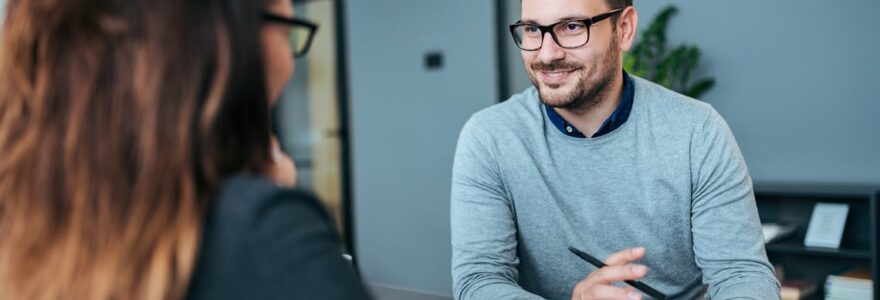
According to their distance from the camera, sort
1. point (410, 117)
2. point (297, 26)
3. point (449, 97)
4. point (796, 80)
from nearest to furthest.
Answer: point (297, 26) < point (796, 80) < point (449, 97) < point (410, 117)

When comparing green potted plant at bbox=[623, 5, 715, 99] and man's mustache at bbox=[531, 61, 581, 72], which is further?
green potted plant at bbox=[623, 5, 715, 99]

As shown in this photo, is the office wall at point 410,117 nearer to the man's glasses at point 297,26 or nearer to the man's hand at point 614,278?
the man's hand at point 614,278

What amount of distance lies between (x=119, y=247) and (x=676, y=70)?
2.85 m

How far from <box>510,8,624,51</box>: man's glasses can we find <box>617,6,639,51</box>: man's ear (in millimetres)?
54

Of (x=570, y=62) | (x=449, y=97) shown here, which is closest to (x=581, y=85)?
(x=570, y=62)

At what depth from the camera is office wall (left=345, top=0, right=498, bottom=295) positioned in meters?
4.02

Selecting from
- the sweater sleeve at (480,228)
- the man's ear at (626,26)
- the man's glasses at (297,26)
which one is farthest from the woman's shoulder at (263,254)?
the man's ear at (626,26)

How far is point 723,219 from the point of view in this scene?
1.26 m

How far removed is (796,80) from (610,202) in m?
2.08

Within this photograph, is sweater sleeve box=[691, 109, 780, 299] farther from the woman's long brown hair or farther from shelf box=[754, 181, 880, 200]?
shelf box=[754, 181, 880, 200]

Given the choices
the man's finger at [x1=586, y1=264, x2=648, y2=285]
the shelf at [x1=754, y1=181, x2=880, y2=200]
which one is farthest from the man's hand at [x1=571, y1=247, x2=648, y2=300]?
the shelf at [x1=754, y1=181, x2=880, y2=200]

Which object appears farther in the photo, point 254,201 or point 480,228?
point 480,228

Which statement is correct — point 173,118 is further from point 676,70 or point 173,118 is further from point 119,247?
point 676,70

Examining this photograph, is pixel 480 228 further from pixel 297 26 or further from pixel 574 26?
pixel 297 26
